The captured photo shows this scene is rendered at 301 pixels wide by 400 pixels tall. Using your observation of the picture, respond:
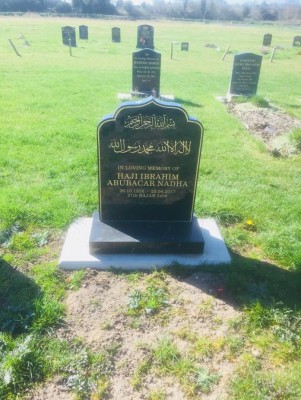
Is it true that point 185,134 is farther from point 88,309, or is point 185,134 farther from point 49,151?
point 49,151

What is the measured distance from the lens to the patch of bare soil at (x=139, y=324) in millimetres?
2766

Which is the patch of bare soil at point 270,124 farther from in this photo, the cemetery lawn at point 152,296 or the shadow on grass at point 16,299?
the shadow on grass at point 16,299

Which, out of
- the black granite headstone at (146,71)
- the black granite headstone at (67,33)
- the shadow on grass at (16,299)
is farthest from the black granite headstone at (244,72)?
the black granite headstone at (67,33)

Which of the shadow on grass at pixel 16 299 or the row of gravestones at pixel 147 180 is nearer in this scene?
the shadow on grass at pixel 16 299

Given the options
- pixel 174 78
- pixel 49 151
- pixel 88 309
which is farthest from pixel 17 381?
pixel 174 78

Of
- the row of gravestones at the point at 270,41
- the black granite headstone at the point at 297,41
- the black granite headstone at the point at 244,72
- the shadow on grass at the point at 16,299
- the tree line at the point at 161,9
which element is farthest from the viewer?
the tree line at the point at 161,9

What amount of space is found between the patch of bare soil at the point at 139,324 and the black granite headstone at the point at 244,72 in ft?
33.1

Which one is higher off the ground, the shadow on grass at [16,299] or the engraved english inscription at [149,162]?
the engraved english inscription at [149,162]

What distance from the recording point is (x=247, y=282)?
3.79 metres

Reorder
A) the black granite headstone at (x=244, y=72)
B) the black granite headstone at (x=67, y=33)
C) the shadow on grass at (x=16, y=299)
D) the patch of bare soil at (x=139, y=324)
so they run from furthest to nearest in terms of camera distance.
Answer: the black granite headstone at (x=67, y=33), the black granite headstone at (x=244, y=72), the shadow on grass at (x=16, y=299), the patch of bare soil at (x=139, y=324)

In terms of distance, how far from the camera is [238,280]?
3787 millimetres

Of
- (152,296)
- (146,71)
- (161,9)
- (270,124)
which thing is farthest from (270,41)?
(161,9)

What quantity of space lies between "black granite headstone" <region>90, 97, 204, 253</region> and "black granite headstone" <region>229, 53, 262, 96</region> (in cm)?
934

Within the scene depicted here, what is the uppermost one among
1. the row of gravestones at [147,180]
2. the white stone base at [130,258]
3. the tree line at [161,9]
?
the row of gravestones at [147,180]
